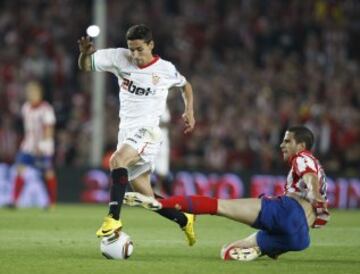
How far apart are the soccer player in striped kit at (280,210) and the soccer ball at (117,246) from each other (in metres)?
0.67

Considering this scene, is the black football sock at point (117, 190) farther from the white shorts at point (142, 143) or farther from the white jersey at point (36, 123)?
the white jersey at point (36, 123)

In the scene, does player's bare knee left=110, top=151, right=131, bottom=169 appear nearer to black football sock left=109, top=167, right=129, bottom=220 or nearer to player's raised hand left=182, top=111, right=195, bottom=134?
black football sock left=109, top=167, right=129, bottom=220

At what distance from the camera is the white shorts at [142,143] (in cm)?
1038

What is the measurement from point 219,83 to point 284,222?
13.8 meters

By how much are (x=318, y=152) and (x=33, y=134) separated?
586cm

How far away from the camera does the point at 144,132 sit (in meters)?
10.4

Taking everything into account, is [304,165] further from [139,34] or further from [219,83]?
[219,83]

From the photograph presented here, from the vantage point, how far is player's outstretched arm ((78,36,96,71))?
10.1 m

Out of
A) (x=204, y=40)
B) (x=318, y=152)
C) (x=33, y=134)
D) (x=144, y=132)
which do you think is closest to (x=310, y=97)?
(x=318, y=152)

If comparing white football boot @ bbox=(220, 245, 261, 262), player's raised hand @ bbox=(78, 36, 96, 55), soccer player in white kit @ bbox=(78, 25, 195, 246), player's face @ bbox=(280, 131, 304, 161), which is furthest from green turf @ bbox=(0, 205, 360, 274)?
player's raised hand @ bbox=(78, 36, 96, 55)

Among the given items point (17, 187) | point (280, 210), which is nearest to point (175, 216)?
point (280, 210)

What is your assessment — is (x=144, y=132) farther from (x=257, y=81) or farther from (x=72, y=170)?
(x=257, y=81)

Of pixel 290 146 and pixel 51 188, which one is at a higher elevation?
pixel 290 146

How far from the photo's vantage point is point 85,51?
10.2 m
